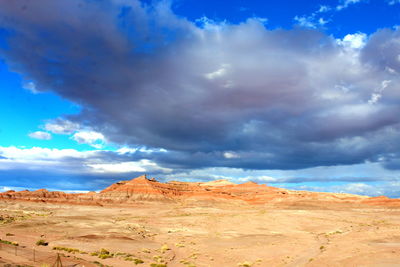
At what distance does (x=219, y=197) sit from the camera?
504 ft

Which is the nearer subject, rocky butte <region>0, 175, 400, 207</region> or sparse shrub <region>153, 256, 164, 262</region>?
sparse shrub <region>153, 256, 164, 262</region>

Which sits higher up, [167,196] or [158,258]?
[167,196]

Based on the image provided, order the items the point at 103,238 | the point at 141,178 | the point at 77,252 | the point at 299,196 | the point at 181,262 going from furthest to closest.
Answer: the point at 141,178, the point at 299,196, the point at 103,238, the point at 77,252, the point at 181,262

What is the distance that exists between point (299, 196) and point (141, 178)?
77.1 m

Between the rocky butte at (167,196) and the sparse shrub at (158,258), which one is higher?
the rocky butte at (167,196)

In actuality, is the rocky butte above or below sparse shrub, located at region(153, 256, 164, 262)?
above

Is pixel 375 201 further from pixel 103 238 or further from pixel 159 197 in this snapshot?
pixel 103 238

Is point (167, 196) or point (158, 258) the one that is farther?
point (167, 196)

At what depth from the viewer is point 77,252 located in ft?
110

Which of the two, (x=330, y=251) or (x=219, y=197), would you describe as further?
(x=219, y=197)

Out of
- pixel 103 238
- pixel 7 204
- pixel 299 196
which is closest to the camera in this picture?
pixel 103 238

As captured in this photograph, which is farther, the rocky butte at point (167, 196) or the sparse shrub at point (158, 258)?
the rocky butte at point (167, 196)

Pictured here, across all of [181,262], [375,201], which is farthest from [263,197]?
[181,262]

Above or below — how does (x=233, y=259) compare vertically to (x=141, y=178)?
below
